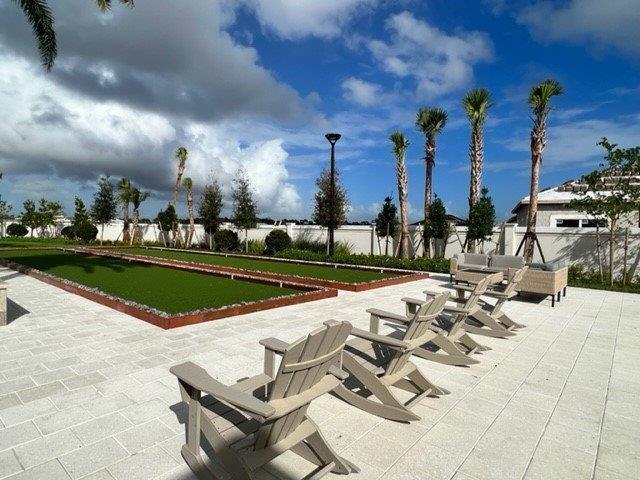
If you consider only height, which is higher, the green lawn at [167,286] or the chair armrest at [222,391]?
the chair armrest at [222,391]

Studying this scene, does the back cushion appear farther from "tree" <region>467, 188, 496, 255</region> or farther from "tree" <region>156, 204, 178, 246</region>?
"tree" <region>156, 204, 178, 246</region>

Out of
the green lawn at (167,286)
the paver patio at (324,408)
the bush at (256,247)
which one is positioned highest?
the bush at (256,247)

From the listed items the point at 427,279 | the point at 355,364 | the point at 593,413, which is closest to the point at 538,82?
the point at 427,279

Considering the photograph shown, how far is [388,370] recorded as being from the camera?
342 centimetres

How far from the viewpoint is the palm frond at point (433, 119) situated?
750 inches

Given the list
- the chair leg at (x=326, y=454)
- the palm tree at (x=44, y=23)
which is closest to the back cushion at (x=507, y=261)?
the chair leg at (x=326, y=454)

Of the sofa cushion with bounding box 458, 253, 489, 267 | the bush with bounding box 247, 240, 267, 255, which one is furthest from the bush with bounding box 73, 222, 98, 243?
the sofa cushion with bounding box 458, 253, 489, 267

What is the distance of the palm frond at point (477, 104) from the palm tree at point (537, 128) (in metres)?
2.21

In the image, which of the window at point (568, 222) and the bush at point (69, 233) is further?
the bush at point (69, 233)

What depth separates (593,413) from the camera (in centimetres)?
355

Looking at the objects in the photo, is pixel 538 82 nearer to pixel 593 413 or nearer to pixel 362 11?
pixel 362 11

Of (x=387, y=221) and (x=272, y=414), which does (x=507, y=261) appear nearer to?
(x=387, y=221)

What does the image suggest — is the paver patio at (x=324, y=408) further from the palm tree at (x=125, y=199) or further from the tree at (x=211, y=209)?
the palm tree at (x=125, y=199)

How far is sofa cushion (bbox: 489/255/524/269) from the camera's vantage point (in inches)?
432
